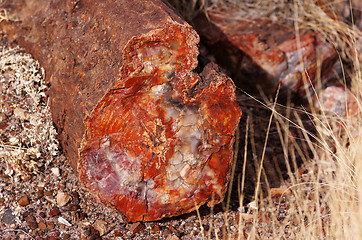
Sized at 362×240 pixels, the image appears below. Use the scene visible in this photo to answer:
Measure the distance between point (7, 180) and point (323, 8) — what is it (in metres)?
2.90

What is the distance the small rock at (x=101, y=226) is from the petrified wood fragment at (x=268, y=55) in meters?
1.72

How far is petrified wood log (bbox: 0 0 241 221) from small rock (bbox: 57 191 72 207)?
24cm

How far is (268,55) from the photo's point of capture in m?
3.50

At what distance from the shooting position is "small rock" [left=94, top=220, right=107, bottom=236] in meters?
2.28

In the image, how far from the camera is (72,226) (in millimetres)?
2295

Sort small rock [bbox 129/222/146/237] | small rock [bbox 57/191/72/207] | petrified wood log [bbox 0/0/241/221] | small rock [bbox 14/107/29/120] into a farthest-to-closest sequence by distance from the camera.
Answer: small rock [bbox 14/107/29/120], small rock [bbox 57/191/72/207], small rock [bbox 129/222/146/237], petrified wood log [bbox 0/0/241/221]

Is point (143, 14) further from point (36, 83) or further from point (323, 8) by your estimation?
point (323, 8)

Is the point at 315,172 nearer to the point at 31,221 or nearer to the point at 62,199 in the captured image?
the point at 62,199

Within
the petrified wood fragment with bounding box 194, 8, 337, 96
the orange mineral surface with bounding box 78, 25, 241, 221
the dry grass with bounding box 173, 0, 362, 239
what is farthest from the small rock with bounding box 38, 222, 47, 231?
the petrified wood fragment with bounding box 194, 8, 337, 96

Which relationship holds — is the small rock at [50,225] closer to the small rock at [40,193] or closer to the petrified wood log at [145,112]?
the small rock at [40,193]

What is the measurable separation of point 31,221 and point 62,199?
201 mm

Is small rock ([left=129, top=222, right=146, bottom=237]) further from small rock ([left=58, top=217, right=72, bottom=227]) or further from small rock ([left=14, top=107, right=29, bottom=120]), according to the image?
small rock ([left=14, top=107, right=29, bottom=120])

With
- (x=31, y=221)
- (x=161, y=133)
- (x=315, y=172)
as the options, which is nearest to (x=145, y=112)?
(x=161, y=133)

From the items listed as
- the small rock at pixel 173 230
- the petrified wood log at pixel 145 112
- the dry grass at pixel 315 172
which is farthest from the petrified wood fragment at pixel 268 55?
the small rock at pixel 173 230
